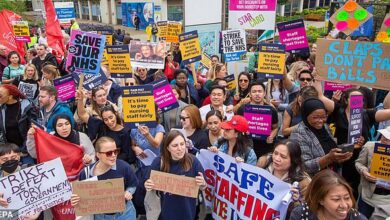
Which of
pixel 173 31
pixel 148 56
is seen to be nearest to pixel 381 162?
pixel 148 56

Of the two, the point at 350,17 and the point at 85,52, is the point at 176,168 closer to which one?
the point at 350,17

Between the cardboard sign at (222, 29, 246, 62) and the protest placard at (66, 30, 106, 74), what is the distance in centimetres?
282

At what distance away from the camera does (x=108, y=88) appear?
6.58m

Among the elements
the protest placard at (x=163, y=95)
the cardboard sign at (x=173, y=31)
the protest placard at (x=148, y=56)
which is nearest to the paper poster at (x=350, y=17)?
the protest placard at (x=163, y=95)

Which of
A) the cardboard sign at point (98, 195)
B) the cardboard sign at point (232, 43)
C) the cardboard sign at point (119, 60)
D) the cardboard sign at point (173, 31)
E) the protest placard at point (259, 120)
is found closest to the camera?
the cardboard sign at point (98, 195)

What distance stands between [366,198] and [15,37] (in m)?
9.92

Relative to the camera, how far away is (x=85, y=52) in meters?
5.82

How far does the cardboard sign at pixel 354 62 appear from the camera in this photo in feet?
12.4

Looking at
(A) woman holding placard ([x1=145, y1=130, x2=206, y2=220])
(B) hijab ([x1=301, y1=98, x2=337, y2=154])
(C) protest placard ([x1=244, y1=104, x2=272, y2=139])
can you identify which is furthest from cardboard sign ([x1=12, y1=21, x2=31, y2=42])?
(B) hijab ([x1=301, y1=98, x2=337, y2=154])

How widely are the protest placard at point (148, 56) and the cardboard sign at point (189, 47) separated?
0.54 metres

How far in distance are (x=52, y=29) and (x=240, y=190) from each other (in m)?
8.08

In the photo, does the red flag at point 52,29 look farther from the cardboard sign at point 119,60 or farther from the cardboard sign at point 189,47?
the cardboard sign at point 189,47

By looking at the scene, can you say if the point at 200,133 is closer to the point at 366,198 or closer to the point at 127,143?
the point at 127,143

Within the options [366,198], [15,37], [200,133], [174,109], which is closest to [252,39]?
[15,37]
